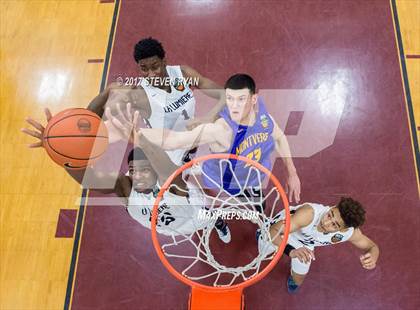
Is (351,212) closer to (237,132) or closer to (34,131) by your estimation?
(237,132)

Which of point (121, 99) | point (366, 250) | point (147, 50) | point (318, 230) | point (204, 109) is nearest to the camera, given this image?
point (318, 230)

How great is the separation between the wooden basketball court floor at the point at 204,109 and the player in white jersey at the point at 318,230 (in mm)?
532

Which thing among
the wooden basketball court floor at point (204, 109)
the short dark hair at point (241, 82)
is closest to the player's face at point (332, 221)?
the wooden basketball court floor at point (204, 109)

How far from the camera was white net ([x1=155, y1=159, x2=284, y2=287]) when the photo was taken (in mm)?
3184

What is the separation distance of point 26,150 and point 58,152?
177cm

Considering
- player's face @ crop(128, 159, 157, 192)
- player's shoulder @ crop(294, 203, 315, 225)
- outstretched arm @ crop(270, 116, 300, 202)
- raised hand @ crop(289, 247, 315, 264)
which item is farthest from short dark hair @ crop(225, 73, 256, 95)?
raised hand @ crop(289, 247, 315, 264)

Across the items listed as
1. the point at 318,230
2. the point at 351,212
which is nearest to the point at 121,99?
the point at 318,230

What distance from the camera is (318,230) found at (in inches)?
120

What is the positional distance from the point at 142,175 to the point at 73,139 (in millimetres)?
524

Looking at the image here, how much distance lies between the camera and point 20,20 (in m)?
5.07

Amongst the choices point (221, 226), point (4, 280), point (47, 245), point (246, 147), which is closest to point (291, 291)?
point (221, 226)

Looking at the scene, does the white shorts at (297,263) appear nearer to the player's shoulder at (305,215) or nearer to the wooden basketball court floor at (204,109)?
the player's shoulder at (305,215)

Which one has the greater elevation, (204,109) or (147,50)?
(147,50)

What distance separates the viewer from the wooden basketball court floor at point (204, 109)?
3592 millimetres
